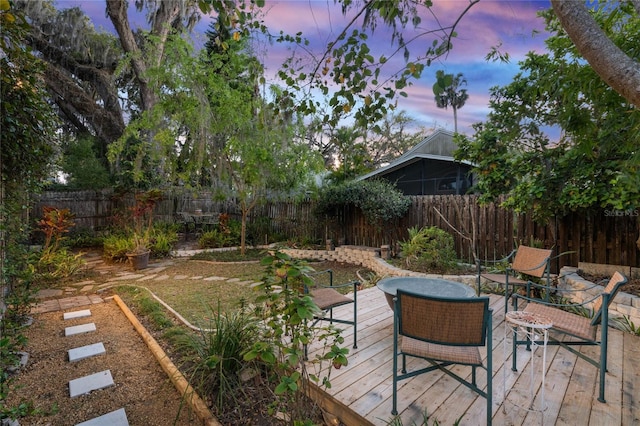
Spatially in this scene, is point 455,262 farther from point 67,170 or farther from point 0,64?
point 67,170

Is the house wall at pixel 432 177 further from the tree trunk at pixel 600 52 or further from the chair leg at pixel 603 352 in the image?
the tree trunk at pixel 600 52

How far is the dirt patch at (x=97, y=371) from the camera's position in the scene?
6.42ft

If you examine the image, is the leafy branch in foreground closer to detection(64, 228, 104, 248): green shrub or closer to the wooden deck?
the wooden deck

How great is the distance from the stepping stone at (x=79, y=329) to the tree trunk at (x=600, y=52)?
4630mm

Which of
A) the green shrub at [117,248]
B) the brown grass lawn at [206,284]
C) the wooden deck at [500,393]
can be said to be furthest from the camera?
the green shrub at [117,248]

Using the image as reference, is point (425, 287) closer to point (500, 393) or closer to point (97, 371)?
point (500, 393)

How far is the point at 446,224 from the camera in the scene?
6.09 metres

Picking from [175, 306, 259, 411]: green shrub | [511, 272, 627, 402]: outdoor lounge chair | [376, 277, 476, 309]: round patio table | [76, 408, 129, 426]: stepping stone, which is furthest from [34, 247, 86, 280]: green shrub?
[511, 272, 627, 402]: outdoor lounge chair

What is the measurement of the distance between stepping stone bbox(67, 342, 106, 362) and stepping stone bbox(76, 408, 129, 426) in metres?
0.99

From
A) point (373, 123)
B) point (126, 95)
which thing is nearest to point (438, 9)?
point (373, 123)

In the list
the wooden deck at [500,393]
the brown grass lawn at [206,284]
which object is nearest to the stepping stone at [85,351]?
the brown grass lawn at [206,284]

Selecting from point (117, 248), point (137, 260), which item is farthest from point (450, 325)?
point (117, 248)

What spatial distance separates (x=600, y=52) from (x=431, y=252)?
13.2 ft

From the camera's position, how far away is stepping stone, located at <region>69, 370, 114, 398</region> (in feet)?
7.19
